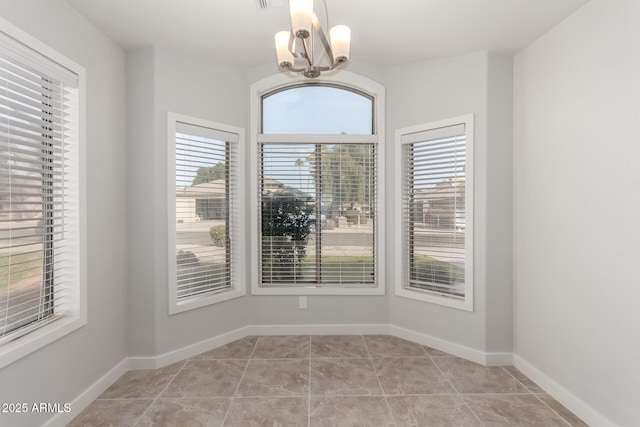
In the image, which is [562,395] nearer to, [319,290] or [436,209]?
[436,209]

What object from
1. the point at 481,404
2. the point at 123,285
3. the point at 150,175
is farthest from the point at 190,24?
the point at 481,404

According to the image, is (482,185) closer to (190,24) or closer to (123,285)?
(190,24)

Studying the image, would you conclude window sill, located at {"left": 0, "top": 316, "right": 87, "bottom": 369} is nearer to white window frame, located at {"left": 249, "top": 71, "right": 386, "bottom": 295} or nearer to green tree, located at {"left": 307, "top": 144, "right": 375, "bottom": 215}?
white window frame, located at {"left": 249, "top": 71, "right": 386, "bottom": 295}

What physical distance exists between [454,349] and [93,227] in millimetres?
3152

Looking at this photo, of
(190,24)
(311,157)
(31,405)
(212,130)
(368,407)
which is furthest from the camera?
(311,157)

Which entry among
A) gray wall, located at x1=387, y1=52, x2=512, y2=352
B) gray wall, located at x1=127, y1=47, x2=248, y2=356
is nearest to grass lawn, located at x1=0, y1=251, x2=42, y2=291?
gray wall, located at x1=127, y1=47, x2=248, y2=356

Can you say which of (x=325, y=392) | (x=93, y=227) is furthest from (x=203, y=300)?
(x=325, y=392)

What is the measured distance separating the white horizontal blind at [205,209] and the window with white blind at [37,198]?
0.78m

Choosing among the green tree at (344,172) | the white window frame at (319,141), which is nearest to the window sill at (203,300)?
the white window frame at (319,141)

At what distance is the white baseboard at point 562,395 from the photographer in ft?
6.33

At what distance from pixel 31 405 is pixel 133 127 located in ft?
6.61

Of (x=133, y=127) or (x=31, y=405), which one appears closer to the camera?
(x=31, y=405)

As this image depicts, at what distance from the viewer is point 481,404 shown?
2146 mm

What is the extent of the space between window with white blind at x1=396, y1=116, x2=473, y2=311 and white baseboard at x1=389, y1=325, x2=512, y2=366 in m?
0.37
